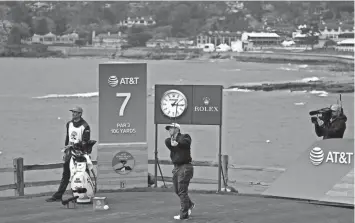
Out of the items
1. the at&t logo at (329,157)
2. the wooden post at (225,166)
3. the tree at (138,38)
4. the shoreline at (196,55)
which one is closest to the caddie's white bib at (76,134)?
the wooden post at (225,166)

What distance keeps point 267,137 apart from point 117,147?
22513 millimetres

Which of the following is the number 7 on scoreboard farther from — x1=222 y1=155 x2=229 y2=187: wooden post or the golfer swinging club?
the golfer swinging club

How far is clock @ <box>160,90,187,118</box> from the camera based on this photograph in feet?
41.2

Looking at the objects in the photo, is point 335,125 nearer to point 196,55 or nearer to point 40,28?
point 40,28

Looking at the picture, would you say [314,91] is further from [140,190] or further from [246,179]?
[140,190]

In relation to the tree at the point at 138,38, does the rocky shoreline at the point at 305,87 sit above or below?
below

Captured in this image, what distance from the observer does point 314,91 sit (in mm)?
70188

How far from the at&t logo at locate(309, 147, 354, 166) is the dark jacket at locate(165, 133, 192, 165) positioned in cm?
249

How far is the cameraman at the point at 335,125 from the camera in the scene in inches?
461

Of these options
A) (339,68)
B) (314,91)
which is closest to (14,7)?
(314,91)

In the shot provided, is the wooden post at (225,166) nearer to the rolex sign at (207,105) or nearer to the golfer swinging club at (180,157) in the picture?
the rolex sign at (207,105)

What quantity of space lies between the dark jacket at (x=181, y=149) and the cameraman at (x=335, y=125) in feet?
8.38

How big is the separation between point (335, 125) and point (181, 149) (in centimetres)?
282

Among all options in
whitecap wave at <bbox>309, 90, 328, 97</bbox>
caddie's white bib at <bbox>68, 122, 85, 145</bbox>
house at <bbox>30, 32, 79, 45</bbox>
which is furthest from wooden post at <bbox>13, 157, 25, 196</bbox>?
house at <bbox>30, 32, 79, 45</bbox>
